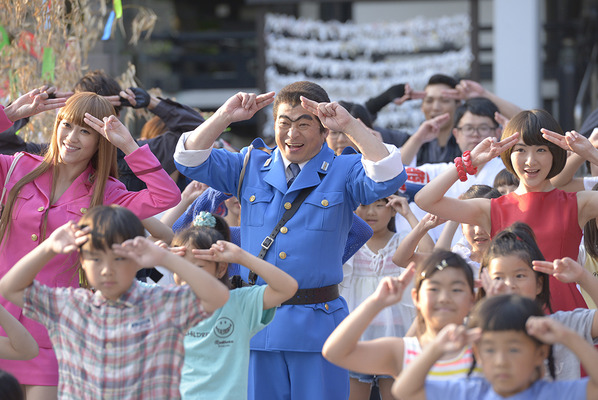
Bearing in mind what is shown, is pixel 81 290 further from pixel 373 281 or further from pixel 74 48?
pixel 74 48

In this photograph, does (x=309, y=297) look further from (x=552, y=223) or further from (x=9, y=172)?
(x=9, y=172)

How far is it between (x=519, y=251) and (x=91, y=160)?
1962 mm

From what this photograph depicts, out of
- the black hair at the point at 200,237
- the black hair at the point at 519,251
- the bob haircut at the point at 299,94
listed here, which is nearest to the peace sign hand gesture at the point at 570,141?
the black hair at the point at 519,251

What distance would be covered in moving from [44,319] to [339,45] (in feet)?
21.7

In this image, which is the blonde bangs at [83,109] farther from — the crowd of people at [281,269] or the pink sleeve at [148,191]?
the pink sleeve at [148,191]

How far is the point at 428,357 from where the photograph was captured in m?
2.71

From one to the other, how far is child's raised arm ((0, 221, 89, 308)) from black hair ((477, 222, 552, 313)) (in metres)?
1.60

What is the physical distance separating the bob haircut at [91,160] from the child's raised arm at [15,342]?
60 centimetres

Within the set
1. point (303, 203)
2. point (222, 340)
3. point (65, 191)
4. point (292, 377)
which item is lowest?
point (292, 377)

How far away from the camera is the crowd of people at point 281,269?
9.70ft

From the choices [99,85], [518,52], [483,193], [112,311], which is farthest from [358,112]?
[518,52]

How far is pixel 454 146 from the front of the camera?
6234 millimetres

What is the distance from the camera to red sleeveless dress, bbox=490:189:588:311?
3.90 meters

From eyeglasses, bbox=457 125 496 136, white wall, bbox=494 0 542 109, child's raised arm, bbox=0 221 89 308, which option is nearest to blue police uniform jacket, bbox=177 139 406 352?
child's raised arm, bbox=0 221 89 308
